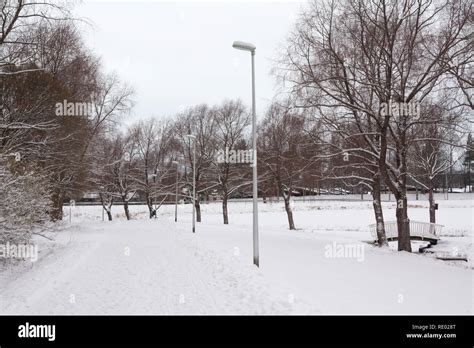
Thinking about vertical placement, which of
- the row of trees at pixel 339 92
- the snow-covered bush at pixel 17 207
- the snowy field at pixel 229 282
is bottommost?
the snowy field at pixel 229 282

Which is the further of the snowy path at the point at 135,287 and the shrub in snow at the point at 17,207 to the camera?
the shrub in snow at the point at 17,207

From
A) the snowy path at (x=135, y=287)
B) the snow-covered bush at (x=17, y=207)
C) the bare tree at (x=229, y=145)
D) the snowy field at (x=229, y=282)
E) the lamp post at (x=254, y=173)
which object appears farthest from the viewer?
the bare tree at (x=229, y=145)

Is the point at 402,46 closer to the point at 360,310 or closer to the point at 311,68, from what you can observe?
the point at 311,68

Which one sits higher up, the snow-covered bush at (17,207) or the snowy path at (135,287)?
the snow-covered bush at (17,207)

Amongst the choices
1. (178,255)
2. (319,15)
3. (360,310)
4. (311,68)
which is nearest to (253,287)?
(360,310)

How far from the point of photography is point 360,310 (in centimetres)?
761

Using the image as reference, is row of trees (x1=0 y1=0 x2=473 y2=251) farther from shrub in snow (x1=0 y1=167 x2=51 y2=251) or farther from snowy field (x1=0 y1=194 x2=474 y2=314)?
snowy field (x1=0 y1=194 x2=474 y2=314)

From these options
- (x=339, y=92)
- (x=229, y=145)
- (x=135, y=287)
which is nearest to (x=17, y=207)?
(x=135, y=287)

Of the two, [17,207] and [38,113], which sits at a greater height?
[38,113]

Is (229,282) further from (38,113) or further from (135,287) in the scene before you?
(38,113)

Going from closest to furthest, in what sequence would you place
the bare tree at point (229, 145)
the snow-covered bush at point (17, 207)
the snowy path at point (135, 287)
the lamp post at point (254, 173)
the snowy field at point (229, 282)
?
1. the snowy field at point (229, 282)
2. the snowy path at point (135, 287)
3. the snow-covered bush at point (17, 207)
4. the lamp post at point (254, 173)
5. the bare tree at point (229, 145)

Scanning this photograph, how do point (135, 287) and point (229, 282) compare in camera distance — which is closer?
point (135, 287)

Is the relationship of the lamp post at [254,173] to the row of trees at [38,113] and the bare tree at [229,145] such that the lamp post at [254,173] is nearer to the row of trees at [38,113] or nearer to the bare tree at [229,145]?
the row of trees at [38,113]

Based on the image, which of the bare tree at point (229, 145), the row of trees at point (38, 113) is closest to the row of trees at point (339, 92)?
the row of trees at point (38, 113)
